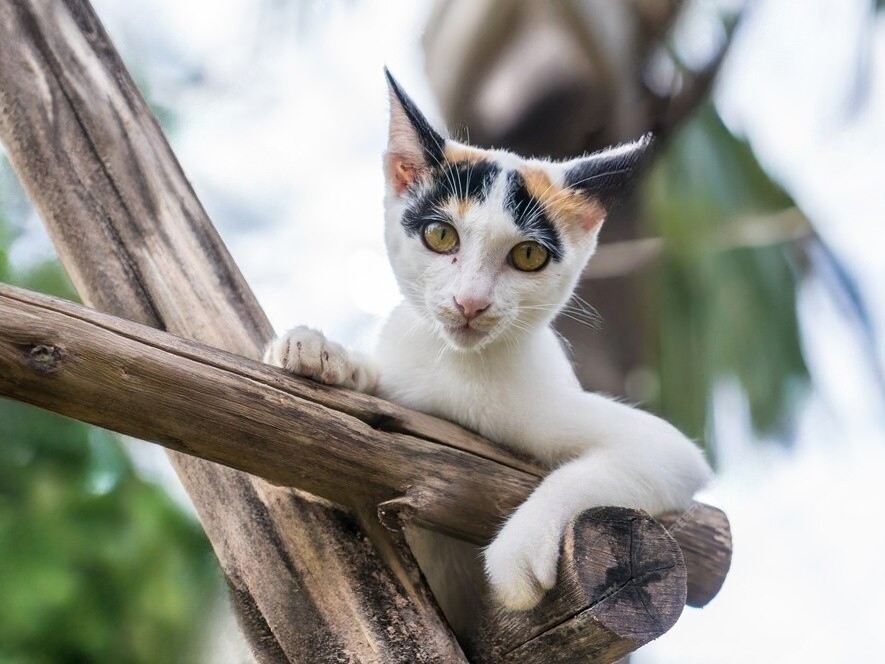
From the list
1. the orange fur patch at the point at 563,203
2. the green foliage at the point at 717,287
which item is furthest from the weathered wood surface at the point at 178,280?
the green foliage at the point at 717,287

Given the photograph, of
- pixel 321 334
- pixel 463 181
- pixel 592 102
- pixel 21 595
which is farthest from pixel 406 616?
pixel 592 102

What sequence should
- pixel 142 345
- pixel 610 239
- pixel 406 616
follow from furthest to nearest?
1. pixel 610 239
2. pixel 406 616
3. pixel 142 345

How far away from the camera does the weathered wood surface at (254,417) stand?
83 cm

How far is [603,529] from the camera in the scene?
0.94 metres

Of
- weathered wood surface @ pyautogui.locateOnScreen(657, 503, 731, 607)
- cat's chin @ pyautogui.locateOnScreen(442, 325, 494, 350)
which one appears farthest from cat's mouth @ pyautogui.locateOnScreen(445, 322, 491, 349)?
weathered wood surface @ pyautogui.locateOnScreen(657, 503, 731, 607)

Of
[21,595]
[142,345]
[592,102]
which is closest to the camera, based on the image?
[142,345]

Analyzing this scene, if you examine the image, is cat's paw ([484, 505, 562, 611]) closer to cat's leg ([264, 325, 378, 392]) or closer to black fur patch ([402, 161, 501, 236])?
cat's leg ([264, 325, 378, 392])

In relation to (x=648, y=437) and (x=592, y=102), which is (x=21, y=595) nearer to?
(x=648, y=437)

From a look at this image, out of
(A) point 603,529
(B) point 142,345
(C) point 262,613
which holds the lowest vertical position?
(A) point 603,529

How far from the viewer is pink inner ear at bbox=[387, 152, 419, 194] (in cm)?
127

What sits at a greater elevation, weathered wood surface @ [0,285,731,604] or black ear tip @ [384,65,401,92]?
black ear tip @ [384,65,401,92]

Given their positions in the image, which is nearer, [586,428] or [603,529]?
[603,529]

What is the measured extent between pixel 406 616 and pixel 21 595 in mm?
826

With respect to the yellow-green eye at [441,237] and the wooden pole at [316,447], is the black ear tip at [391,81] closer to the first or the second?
the yellow-green eye at [441,237]
